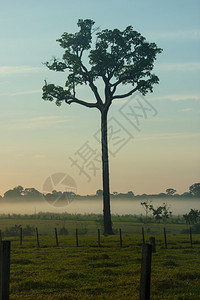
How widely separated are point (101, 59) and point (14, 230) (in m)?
19.9

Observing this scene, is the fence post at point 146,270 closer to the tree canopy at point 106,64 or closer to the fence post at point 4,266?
the fence post at point 4,266

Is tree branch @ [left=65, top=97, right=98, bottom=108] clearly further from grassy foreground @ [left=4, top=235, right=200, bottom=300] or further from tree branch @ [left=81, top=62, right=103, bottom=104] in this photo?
grassy foreground @ [left=4, top=235, right=200, bottom=300]

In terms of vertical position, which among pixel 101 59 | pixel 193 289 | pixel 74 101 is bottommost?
pixel 193 289

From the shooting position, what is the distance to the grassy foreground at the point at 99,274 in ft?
47.1

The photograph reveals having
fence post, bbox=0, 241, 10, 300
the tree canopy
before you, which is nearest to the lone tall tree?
the tree canopy

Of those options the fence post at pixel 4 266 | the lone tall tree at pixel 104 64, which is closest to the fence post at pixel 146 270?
the fence post at pixel 4 266

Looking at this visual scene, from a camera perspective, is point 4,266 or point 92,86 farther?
point 92,86

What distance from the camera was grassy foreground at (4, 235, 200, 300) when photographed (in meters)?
14.3

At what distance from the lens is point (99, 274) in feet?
58.3

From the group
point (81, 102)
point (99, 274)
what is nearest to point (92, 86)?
point (81, 102)

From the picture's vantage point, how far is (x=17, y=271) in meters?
18.8

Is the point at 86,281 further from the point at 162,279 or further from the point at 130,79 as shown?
the point at 130,79

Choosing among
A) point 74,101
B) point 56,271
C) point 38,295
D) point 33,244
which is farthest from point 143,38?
point 38,295

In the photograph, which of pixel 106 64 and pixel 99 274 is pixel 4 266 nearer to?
pixel 99 274
